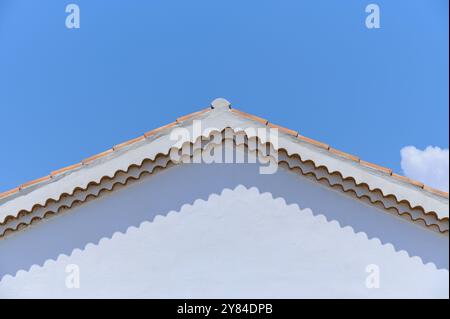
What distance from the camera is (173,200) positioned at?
22.0 feet

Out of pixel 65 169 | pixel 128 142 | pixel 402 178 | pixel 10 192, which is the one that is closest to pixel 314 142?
pixel 402 178

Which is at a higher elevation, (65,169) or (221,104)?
(221,104)

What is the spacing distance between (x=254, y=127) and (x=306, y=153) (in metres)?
0.68

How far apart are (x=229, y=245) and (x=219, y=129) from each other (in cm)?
136

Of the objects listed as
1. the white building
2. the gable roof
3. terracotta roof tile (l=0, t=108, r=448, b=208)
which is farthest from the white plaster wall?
terracotta roof tile (l=0, t=108, r=448, b=208)

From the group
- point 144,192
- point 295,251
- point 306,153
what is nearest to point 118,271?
point 144,192

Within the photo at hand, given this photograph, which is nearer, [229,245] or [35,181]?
[229,245]

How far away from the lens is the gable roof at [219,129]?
6559 millimetres

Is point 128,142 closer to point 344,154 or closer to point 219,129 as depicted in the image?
point 219,129

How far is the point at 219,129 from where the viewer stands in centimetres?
663

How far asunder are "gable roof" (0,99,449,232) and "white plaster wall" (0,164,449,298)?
0.28 metres

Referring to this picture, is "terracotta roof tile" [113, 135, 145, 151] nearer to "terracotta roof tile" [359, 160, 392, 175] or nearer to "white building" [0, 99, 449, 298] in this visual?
"white building" [0, 99, 449, 298]

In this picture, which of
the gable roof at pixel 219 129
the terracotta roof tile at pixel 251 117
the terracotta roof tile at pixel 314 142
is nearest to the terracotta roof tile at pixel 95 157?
the gable roof at pixel 219 129

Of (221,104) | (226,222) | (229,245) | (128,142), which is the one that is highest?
(221,104)
